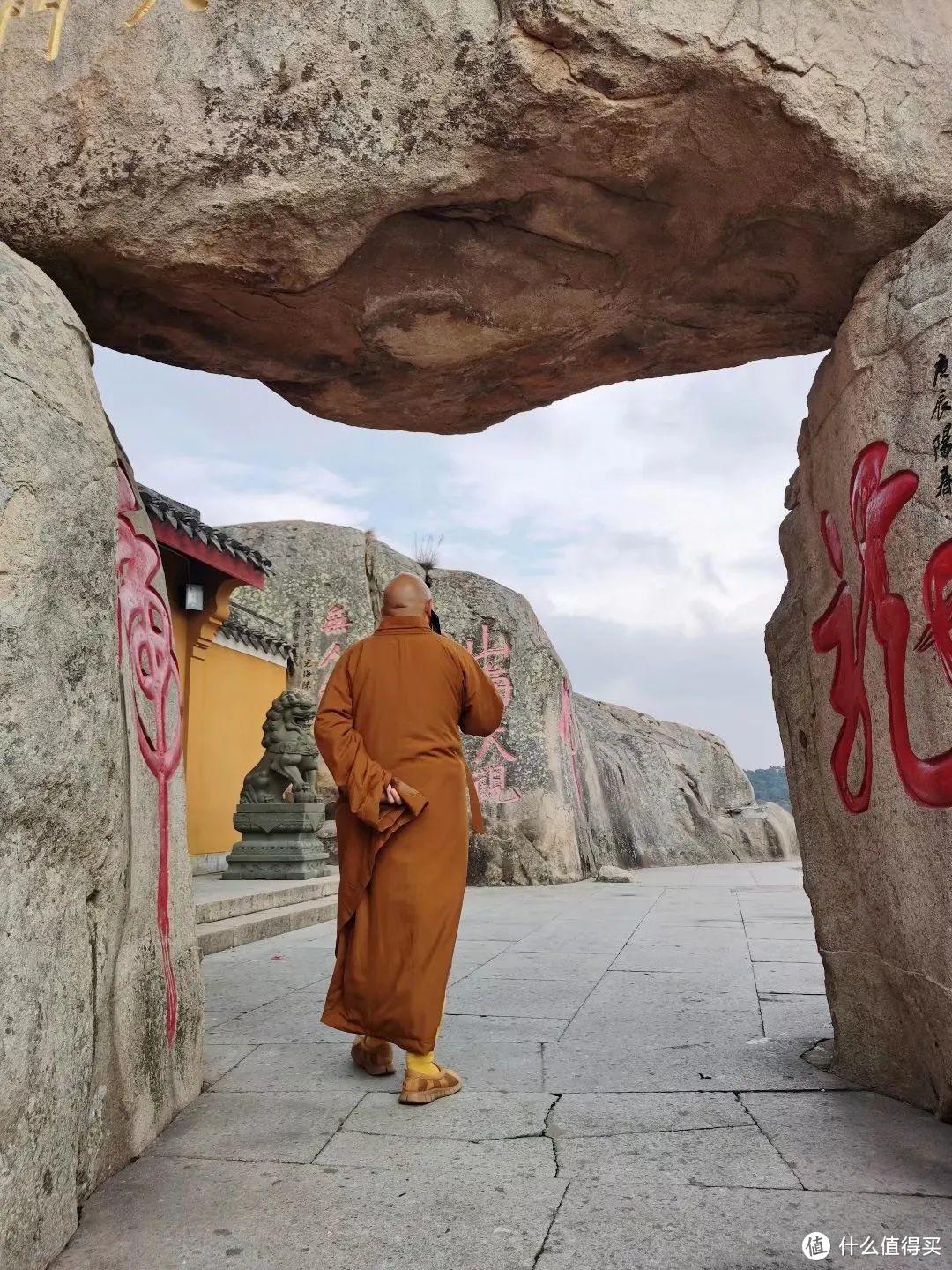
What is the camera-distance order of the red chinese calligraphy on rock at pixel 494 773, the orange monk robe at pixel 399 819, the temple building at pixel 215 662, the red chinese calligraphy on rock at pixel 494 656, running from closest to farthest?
the orange monk robe at pixel 399 819, the temple building at pixel 215 662, the red chinese calligraphy on rock at pixel 494 773, the red chinese calligraphy on rock at pixel 494 656

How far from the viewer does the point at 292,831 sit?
898 centimetres

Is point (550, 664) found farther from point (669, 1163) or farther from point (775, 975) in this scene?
point (669, 1163)

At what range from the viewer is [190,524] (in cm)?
832

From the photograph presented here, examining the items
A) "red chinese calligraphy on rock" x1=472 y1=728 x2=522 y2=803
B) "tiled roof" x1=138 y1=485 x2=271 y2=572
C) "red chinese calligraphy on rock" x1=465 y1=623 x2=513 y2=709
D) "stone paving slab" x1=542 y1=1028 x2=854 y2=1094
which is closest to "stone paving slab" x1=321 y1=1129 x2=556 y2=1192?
"stone paving slab" x1=542 y1=1028 x2=854 y2=1094

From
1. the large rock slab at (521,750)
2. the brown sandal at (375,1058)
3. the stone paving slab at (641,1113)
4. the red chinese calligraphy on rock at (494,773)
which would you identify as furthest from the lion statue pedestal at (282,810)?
the stone paving slab at (641,1113)

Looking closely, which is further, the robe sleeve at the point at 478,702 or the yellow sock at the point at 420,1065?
the robe sleeve at the point at 478,702

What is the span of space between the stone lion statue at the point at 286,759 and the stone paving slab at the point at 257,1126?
6182mm

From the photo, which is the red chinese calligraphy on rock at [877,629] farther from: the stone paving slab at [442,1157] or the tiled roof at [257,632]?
the tiled roof at [257,632]

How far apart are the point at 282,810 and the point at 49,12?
23.2 ft

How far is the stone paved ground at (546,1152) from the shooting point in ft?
6.42

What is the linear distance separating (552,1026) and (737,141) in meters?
3.00

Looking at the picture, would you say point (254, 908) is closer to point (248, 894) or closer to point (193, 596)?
point (248, 894)

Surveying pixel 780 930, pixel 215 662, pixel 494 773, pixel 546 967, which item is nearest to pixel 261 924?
pixel 546 967

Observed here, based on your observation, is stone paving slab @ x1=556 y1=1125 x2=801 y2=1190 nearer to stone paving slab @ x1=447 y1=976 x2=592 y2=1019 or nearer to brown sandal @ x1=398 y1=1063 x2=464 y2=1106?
brown sandal @ x1=398 y1=1063 x2=464 y2=1106
